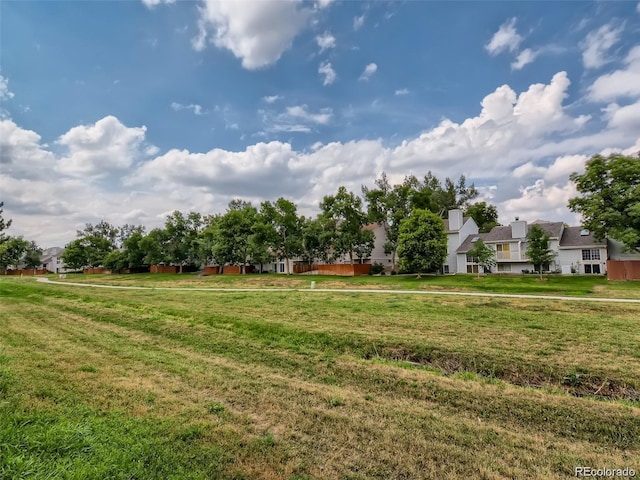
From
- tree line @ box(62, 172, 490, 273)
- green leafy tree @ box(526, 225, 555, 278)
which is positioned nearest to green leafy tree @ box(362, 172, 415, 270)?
tree line @ box(62, 172, 490, 273)

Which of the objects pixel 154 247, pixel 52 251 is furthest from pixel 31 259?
pixel 154 247

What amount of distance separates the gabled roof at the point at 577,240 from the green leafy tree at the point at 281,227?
107ft

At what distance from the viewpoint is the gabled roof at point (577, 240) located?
114 feet

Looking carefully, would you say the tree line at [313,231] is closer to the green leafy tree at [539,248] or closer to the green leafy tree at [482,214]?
the green leafy tree at [482,214]

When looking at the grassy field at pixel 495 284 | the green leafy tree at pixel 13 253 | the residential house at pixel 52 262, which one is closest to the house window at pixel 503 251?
the grassy field at pixel 495 284

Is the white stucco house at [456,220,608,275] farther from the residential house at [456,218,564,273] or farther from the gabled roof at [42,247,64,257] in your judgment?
the gabled roof at [42,247,64,257]

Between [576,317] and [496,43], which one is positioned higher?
[496,43]

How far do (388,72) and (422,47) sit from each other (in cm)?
293

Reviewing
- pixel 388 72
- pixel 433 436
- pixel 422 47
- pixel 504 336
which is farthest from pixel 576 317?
pixel 388 72

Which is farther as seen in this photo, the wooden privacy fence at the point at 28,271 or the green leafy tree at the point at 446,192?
the wooden privacy fence at the point at 28,271

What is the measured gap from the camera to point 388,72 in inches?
707

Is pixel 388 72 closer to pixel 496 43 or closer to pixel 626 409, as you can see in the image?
pixel 496 43

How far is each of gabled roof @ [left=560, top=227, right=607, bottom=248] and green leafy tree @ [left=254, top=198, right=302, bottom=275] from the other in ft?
107

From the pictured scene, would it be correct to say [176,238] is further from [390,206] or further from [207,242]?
[390,206]
